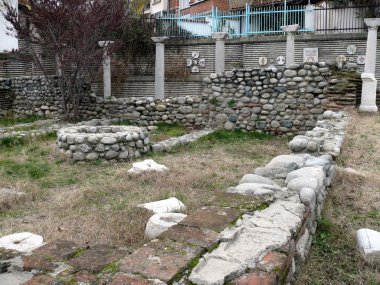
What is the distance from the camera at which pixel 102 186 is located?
20.0 ft

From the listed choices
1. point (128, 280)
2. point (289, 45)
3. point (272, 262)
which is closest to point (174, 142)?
point (272, 262)

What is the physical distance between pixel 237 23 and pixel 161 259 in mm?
19502

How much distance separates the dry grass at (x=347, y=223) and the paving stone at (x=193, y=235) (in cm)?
78

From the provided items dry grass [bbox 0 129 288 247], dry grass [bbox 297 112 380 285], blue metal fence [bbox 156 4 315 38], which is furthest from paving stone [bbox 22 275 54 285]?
blue metal fence [bbox 156 4 315 38]

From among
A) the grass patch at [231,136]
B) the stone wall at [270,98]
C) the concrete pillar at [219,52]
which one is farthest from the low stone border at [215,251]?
the concrete pillar at [219,52]

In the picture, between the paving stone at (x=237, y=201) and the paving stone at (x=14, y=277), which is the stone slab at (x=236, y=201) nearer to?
the paving stone at (x=237, y=201)

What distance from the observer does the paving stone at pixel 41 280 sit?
2412 mm

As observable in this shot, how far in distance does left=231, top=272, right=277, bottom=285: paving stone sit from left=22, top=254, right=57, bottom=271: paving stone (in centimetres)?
111

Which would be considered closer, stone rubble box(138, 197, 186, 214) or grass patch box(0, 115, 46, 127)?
stone rubble box(138, 197, 186, 214)

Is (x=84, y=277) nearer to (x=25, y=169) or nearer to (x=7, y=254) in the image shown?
(x=7, y=254)

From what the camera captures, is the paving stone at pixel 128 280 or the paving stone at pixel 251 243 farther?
the paving stone at pixel 251 243

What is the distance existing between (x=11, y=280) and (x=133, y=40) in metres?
17.1

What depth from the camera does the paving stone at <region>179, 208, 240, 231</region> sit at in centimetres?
307

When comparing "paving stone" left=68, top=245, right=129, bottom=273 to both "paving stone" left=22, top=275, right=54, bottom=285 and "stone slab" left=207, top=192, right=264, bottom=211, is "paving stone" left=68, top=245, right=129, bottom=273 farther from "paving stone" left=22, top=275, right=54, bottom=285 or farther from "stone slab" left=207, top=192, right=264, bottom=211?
"stone slab" left=207, top=192, right=264, bottom=211
